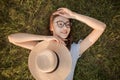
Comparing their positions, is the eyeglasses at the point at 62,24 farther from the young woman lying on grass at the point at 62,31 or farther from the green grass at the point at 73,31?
the green grass at the point at 73,31

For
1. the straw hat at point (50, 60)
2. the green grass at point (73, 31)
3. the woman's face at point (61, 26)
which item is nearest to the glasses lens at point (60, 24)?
the woman's face at point (61, 26)

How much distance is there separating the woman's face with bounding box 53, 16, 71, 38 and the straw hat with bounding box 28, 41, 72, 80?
7cm

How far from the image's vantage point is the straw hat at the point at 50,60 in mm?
2072

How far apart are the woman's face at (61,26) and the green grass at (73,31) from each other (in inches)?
32.6

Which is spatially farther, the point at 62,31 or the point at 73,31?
the point at 73,31

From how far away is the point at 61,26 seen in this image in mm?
2088

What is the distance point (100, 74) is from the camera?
3061 millimetres

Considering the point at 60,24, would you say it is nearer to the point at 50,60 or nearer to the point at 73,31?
the point at 50,60

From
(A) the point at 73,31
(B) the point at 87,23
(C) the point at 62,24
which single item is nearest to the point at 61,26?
(C) the point at 62,24

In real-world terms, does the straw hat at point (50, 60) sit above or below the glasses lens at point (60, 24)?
below

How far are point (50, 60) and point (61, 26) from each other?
0.74 ft

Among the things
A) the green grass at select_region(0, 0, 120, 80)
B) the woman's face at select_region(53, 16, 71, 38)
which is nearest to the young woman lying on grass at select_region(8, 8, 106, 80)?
the woman's face at select_region(53, 16, 71, 38)

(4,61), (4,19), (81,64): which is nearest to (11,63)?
(4,61)

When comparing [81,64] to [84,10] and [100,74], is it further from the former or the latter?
[84,10]
